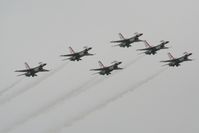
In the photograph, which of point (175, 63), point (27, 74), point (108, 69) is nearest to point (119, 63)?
point (108, 69)

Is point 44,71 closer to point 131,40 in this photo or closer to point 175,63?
point 131,40

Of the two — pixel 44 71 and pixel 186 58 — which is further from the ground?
pixel 44 71

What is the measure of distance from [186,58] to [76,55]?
3745 centimetres

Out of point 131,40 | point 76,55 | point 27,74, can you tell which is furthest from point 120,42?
point 27,74

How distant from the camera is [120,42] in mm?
193125

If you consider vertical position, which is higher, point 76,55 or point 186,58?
point 76,55

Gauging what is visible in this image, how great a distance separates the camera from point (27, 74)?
186375 millimetres

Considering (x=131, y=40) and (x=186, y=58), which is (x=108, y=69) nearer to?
(x=131, y=40)

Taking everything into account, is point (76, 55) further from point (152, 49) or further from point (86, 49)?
point (152, 49)

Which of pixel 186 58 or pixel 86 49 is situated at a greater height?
pixel 86 49

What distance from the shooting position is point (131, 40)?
635 feet

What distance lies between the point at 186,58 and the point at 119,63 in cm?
2277

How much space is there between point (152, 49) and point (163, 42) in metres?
4.81

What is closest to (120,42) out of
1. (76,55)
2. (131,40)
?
(131,40)
